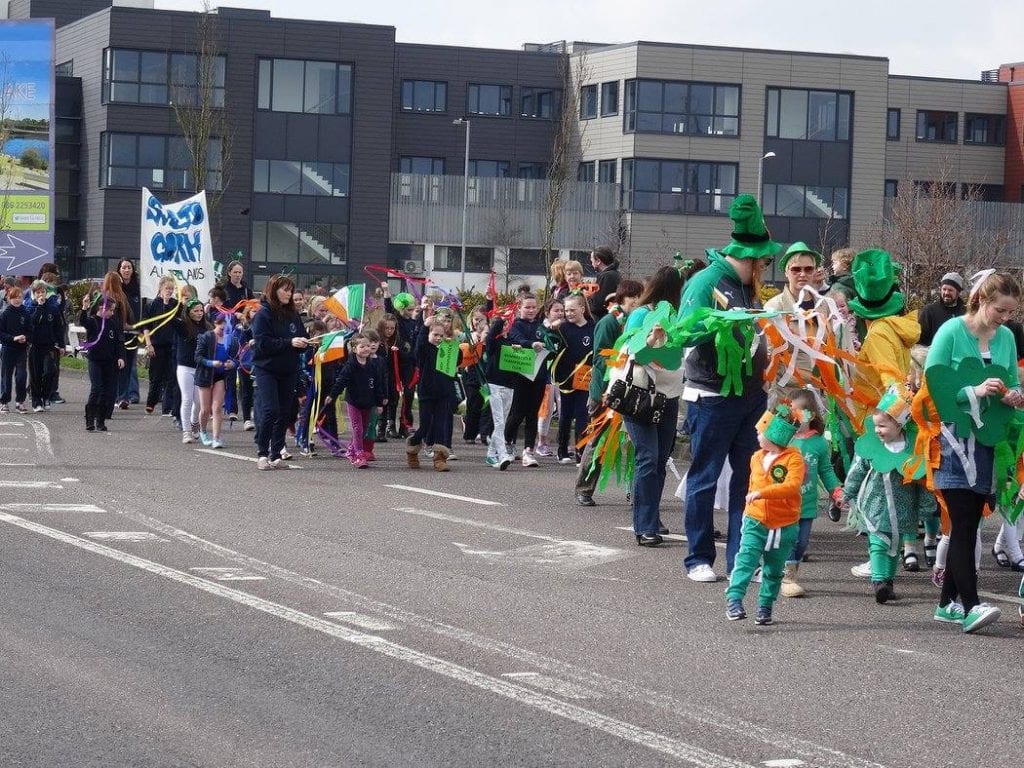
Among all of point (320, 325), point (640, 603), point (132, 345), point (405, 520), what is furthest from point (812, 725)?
point (132, 345)

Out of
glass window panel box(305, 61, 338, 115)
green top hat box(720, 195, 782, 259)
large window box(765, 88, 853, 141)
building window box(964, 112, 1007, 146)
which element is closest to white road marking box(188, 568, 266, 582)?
green top hat box(720, 195, 782, 259)

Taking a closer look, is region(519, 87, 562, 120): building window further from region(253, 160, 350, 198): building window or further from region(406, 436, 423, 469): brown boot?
region(406, 436, 423, 469): brown boot

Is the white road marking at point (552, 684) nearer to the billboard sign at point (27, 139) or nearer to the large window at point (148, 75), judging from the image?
the billboard sign at point (27, 139)

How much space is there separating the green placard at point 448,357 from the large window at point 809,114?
5138cm

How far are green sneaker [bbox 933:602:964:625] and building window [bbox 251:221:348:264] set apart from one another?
5671 centimetres

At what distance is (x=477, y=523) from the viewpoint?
1268 cm

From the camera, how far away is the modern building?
206 ft

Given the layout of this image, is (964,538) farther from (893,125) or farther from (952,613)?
(893,125)

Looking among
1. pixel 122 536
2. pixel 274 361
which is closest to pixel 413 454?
pixel 274 361

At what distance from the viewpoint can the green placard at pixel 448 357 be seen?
16672 mm

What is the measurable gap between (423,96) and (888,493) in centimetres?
6008

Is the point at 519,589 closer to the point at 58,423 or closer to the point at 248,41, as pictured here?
the point at 58,423

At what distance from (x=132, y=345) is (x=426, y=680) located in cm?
1745

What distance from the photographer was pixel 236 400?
22.0 metres
